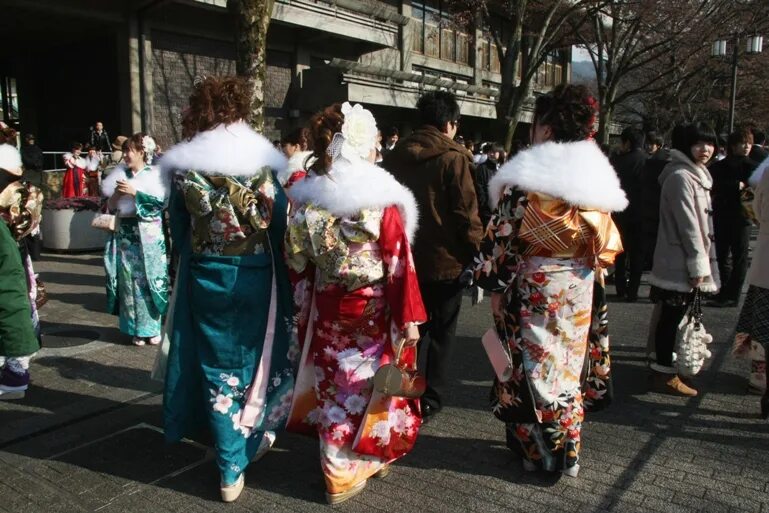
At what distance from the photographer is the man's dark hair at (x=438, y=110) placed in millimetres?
3891

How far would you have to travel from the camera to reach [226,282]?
9.91 feet

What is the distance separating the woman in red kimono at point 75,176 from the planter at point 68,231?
2.94 m

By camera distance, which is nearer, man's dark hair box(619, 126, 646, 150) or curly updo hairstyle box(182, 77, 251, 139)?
curly updo hairstyle box(182, 77, 251, 139)

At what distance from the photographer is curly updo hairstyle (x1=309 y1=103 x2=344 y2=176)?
304 cm

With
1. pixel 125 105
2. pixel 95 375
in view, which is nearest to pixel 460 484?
pixel 95 375

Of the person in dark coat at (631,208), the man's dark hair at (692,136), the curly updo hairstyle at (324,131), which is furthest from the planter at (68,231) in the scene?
the man's dark hair at (692,136)

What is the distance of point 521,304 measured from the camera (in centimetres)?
312

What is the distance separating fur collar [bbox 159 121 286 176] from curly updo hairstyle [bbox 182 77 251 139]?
1.7 inches

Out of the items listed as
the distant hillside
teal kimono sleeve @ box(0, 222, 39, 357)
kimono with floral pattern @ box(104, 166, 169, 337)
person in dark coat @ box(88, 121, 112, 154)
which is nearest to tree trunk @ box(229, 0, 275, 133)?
kimono with floral pattern @ box(104, 166, 169, 337)

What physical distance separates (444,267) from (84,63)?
15.6 meters

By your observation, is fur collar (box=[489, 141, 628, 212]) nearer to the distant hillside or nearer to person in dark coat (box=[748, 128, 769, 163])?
person in dark coat (box=[748, 128, 769, 163])

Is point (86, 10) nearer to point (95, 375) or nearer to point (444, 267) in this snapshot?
point (95, 375)

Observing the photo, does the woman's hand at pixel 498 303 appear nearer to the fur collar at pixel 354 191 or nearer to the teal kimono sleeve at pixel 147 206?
the fur collar at pixel 354 191

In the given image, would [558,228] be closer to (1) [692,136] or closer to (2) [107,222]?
(1) [692,136]
